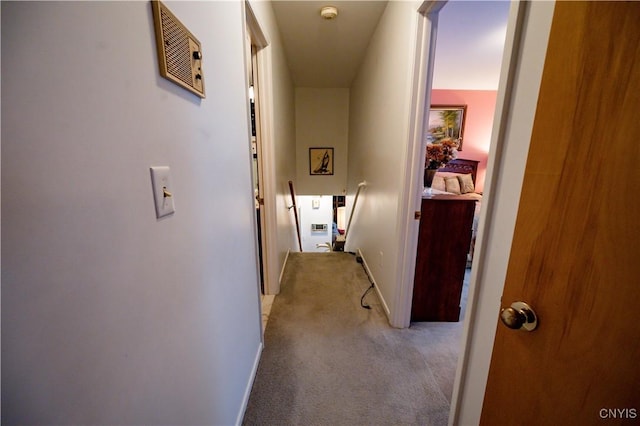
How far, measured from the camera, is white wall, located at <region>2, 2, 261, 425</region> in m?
0.33

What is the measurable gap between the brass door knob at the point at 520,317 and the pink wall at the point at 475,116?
4702 mm

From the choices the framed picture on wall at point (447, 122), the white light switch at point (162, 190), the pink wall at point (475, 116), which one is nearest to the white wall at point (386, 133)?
the white light switch at point (162, 190)

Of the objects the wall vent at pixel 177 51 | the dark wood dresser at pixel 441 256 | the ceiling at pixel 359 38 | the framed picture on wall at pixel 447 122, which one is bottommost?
the dark wood dresser at pixel 441 256

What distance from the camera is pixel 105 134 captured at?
0.45 metres

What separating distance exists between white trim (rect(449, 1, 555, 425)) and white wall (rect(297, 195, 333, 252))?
6686 mm

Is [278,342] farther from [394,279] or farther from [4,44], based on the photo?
[4,44]

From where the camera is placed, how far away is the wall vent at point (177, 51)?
0.58m

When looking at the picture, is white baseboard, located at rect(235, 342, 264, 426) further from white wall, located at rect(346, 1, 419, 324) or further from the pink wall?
the pink wall

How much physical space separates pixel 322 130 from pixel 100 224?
4.44 m

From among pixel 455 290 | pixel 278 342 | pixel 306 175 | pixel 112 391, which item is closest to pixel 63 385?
pixel 112 391

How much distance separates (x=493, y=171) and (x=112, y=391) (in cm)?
116

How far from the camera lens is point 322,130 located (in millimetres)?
4566

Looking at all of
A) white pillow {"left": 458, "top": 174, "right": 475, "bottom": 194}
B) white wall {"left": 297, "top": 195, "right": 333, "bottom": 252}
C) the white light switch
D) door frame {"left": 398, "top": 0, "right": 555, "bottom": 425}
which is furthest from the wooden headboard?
the white light switch

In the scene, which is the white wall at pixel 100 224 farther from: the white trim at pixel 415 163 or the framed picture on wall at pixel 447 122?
the framed picture on wall at pixel 447 122
